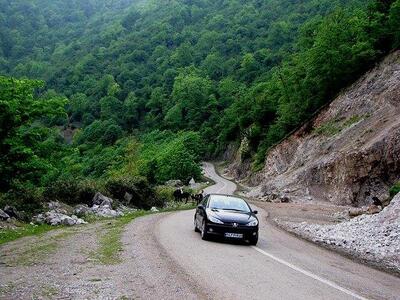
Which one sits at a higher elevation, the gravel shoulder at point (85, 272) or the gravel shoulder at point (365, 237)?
the gravel shoulder at point (365, 237)

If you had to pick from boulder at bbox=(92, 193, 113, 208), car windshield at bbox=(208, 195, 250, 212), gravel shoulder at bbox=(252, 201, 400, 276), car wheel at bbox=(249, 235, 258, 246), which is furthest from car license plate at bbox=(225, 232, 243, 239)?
boulder at bbox=(92, 193, 113, 208)

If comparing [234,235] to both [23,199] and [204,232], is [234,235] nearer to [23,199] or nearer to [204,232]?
[204,232]

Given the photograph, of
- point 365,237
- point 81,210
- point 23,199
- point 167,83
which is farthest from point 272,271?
point 167,83

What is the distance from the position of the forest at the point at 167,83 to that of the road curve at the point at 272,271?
1206 cm

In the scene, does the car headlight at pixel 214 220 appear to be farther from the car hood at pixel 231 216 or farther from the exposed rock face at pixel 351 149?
the exposed rock face at pixel 351 149

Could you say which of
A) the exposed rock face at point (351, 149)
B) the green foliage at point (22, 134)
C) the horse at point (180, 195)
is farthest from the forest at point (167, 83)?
the exposed rock face at point (351, 149)

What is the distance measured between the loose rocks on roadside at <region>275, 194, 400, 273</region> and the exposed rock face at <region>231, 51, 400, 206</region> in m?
14.7

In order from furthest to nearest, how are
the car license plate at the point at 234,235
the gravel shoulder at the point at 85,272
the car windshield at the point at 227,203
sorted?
1. the car windshield at the point at 227,203
2. the car license plate at the point at 234,235
3. the gravel shoulder at the point at 85,272

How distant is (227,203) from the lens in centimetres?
1633

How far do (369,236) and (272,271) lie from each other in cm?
722

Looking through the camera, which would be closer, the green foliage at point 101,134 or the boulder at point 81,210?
the boulder at point 81,210

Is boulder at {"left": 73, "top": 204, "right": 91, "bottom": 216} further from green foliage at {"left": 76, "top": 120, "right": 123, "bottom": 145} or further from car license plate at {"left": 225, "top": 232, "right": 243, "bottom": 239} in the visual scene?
green foliage at {"left": 76, "top": 120, "right": 123, "bottom": 145}

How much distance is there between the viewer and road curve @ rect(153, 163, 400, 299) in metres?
8.74

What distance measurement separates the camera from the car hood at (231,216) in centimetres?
1474
